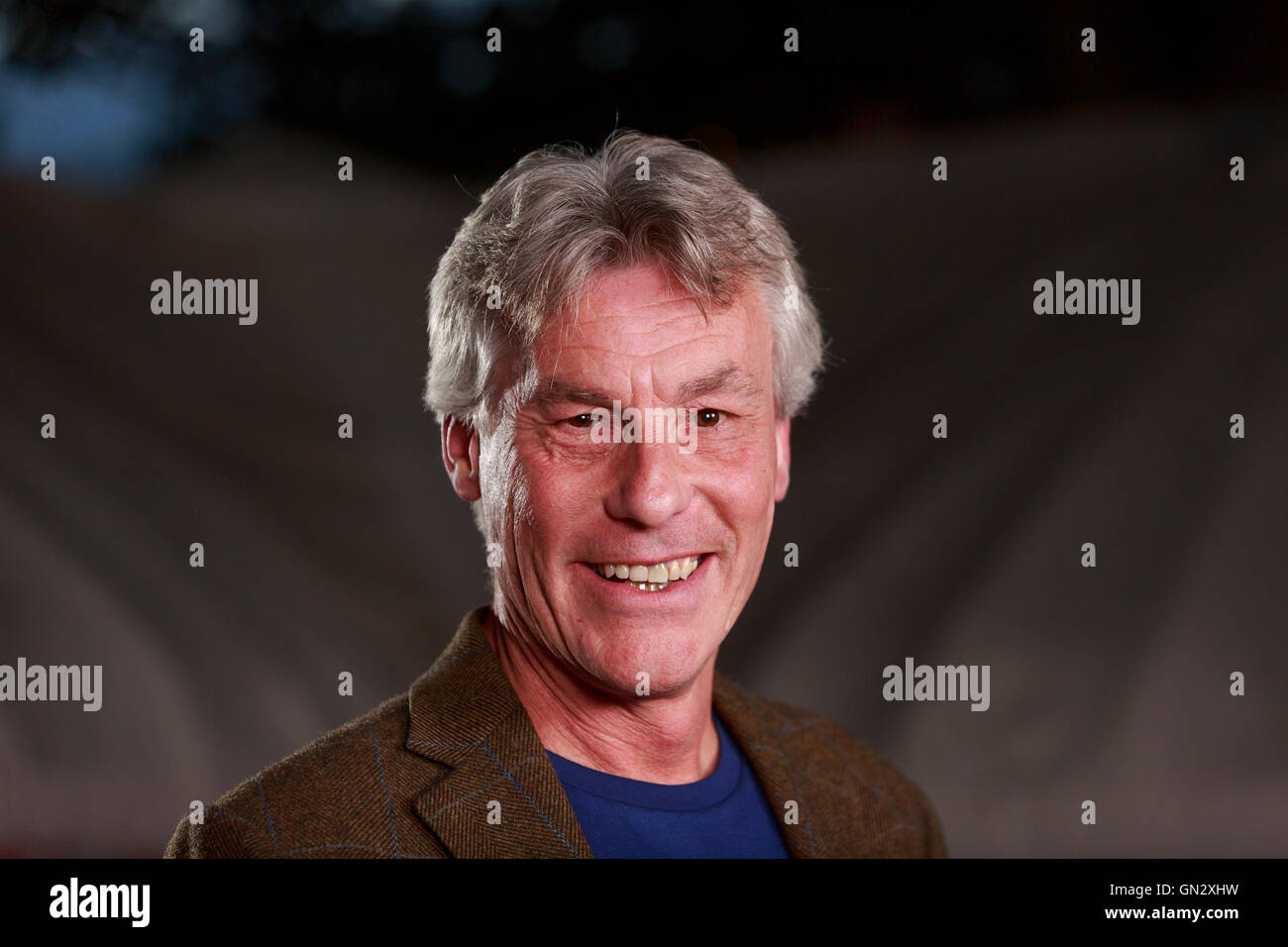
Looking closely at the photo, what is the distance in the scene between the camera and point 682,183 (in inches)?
74.0

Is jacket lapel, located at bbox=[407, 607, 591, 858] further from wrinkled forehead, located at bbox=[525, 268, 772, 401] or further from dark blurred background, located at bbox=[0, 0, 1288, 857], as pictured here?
dark blurred background, located at bbox=[0, 0, 1288, 857]

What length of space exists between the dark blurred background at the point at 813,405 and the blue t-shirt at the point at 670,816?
993 millimetres

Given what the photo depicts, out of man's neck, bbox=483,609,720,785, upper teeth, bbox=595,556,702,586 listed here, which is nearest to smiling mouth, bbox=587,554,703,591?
upper teeth, bbox=595,556,702,586

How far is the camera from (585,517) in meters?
1.87

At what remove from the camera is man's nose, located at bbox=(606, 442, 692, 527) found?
1.81 metres

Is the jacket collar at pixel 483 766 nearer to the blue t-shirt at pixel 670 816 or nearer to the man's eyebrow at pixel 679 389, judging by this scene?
the blue t-shirt at pixel 670 816

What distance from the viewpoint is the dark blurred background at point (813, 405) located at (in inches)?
A: 102

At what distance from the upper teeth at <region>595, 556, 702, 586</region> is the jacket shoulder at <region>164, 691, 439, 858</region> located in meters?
0.42

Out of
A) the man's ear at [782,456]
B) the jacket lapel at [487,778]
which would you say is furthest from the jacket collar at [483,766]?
the man's ear at [782,456]

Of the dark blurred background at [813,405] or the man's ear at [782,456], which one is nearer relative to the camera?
the man's ear at [782,456]

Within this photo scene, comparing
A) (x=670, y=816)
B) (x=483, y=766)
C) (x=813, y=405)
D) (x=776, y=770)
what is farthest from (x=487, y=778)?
(x=813, y=405)

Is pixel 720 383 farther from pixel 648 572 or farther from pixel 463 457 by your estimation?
pixel 463 457

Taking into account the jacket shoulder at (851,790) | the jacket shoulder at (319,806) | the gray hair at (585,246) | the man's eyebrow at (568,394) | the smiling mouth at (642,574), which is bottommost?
the jacket shoulder at (851,790)

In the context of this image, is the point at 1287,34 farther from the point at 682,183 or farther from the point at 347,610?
the point at 347,610
